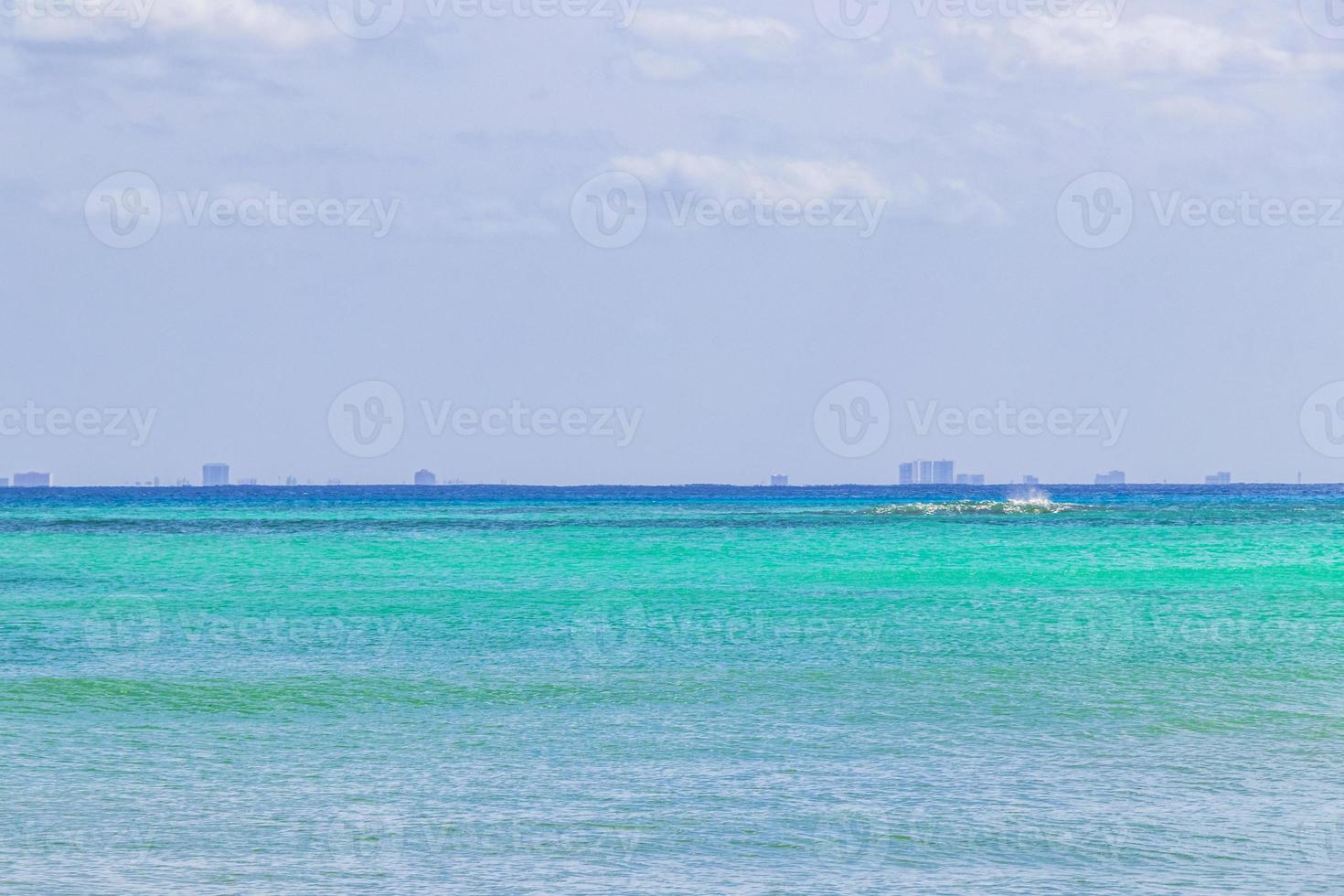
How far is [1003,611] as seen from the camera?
31.3 meters

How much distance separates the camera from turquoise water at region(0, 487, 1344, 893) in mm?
11281

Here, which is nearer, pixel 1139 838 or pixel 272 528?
pixel 1139 838

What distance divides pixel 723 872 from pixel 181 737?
7762mm

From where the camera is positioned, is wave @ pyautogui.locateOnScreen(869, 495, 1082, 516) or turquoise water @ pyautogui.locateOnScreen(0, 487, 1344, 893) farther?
wave @ pyautogui.locateOnScreen(869, 495, 1082, 516)

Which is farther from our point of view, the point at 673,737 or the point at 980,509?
the point at 980,509

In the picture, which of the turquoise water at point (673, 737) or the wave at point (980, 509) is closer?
the turquoise water at point (673, 737)

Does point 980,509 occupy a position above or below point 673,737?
above

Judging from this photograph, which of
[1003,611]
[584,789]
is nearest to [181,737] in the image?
[584,789]

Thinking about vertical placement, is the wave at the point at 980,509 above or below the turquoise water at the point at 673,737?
above

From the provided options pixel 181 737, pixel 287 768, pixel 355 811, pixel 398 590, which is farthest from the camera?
pixel 398 590

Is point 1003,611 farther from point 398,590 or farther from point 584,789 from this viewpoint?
point 584,789

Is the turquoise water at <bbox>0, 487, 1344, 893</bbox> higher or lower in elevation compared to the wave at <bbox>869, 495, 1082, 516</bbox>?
lower

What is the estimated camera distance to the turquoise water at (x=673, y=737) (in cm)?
1128

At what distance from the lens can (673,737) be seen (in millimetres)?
16328
